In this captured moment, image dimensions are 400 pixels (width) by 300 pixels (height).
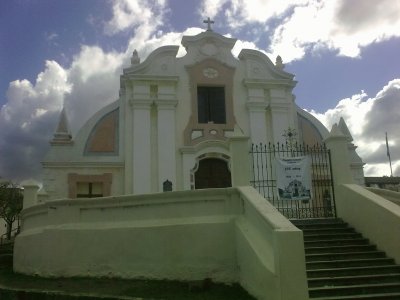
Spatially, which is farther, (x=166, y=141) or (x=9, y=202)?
(x=9, y=202)

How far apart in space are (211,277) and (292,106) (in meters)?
12.1

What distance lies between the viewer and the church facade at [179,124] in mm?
17359

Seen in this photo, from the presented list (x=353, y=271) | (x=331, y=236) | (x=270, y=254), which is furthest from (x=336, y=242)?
(x=270, y=254)

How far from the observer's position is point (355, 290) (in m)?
7.85

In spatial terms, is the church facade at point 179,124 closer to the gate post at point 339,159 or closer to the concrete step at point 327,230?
the gate post at point 339,159

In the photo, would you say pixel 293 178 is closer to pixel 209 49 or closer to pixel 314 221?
pixel 314 221

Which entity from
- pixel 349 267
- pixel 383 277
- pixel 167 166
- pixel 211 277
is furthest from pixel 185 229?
pixel 167 166

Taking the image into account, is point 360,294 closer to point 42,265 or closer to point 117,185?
point 42,265

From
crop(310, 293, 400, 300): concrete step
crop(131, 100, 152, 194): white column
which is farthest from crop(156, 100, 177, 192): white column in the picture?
crop(310, 293, 400, 300): concrete step

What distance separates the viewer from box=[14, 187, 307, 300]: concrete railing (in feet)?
29.6

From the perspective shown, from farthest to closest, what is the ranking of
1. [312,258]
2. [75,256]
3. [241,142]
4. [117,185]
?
[117,185] → [241,142] → [75,256] → [312,258]

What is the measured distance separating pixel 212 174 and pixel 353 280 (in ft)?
32.8

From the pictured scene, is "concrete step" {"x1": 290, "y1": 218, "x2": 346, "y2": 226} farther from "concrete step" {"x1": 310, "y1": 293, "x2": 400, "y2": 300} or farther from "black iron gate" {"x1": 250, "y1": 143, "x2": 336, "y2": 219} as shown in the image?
"concrete step" {"x1": 310, "y1": 293, "x2": 400, "y2": 300}

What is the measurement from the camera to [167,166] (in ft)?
57.7
